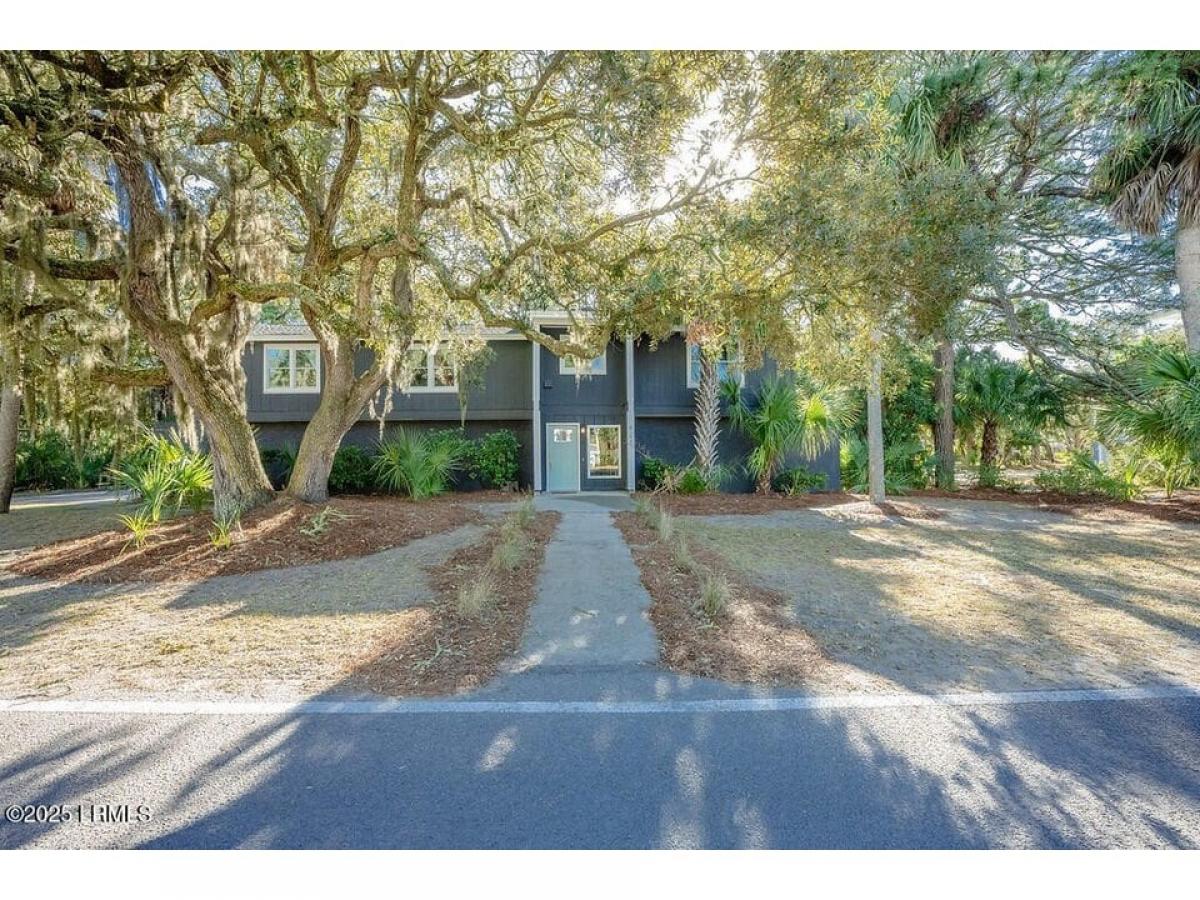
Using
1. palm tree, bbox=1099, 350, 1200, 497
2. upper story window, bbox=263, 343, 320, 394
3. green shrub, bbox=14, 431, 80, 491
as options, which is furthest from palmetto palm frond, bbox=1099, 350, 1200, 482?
green shrub, bbox=14, 431, 80, 491

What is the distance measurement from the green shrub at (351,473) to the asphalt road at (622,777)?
11.3 metres

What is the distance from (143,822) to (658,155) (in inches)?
283

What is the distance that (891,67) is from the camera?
629cm

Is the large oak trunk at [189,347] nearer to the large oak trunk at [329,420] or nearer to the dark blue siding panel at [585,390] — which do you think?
the large oak trunk at [329,420]

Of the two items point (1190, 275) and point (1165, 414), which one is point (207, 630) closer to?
point (1165, 414)

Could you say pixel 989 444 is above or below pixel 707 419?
below

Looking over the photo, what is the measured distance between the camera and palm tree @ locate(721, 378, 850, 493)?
1357 centimetres

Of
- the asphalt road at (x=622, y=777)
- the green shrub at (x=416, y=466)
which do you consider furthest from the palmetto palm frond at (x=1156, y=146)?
the green shrub at (x=416, y=466)

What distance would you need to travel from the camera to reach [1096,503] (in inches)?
497

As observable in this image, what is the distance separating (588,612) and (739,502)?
7805 mm

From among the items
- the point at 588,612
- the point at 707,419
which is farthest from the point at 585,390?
the point at 588,612

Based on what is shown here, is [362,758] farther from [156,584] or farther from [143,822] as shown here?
[156,584]

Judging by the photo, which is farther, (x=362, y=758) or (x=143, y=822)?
(x=362, y=758)

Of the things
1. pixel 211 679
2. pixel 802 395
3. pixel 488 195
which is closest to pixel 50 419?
pixel 488 195
